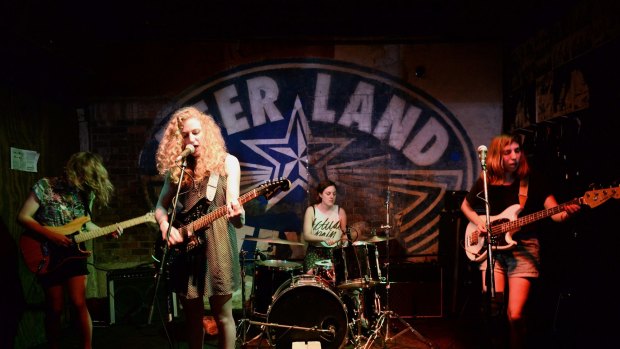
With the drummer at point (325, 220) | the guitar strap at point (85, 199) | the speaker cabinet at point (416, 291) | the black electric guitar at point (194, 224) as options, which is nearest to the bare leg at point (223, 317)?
the black electric guitar at point (194, 224)

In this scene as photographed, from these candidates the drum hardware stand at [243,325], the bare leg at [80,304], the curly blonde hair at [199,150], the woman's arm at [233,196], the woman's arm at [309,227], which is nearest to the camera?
the woman's arm at [233,196]

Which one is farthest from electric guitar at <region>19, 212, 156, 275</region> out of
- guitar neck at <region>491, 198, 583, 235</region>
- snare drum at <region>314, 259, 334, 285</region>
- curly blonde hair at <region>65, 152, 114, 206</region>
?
guitar neck at <region>491, 198, 583, 235</region>

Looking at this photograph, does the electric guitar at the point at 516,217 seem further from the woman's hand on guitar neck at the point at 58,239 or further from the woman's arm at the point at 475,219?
the woman's hand on guitar neck at the point at 58,239

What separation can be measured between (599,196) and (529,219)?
56 centimetres

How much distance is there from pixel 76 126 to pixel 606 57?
689 cm

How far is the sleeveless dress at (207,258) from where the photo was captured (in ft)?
9.69

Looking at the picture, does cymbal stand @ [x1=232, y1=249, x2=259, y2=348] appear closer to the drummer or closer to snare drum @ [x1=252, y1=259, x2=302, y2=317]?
snare drum @ [x1=252, y1=259, x2=302, y2=317]

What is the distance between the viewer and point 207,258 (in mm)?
2979

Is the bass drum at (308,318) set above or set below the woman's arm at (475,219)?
below

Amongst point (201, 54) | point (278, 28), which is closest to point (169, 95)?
point (201, 54)

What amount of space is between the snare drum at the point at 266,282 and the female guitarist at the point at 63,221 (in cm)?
169

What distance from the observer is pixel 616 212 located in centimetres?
416

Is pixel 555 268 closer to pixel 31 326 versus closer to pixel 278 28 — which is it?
pixel 278 28

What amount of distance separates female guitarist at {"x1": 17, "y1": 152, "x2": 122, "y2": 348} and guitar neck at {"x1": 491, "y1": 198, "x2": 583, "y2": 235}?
377 centimetres
